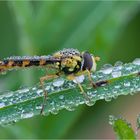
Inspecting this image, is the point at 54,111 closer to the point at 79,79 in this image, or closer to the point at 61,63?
the point at 79,79

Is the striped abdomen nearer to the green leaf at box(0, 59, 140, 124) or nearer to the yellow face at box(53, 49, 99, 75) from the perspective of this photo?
the yellow face at box(53, 49, 99, 75)

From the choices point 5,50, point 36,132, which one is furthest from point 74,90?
point 5,50

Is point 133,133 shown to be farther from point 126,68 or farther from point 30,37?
point 30,37

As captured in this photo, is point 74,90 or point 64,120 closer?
point 74,90

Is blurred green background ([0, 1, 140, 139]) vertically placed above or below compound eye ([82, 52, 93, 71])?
above

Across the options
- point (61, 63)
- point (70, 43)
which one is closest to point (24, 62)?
point (61, 63)

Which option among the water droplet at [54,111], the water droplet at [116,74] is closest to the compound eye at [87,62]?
the water droplet at [116,74]

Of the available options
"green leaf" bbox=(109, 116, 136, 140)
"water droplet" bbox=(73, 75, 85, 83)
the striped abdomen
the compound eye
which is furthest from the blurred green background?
"green leaf" bbox=(109, 116, 136, 140)
